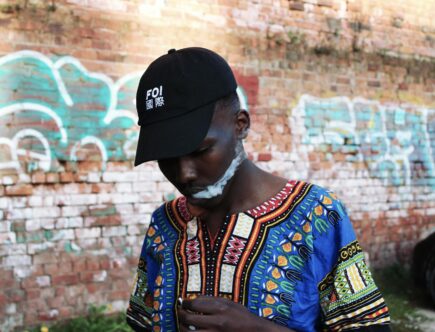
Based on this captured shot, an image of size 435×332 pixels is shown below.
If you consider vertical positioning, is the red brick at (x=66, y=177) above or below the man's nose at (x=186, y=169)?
below

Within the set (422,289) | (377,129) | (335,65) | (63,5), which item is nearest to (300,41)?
(335,65)

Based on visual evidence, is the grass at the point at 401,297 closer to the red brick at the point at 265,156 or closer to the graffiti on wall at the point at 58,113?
the red brick at the point at 265,156

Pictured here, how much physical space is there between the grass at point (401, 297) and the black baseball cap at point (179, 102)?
4.53 meters

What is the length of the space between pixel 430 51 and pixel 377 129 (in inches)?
54.8

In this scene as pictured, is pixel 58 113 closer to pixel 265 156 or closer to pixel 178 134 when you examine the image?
pixel 265 156

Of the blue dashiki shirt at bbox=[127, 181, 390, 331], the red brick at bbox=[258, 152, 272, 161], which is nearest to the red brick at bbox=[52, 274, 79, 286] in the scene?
the red brick at bbox=[258, 152, 272, 161]

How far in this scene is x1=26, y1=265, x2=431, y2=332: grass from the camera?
4.55 metres

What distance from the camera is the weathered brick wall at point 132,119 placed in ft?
14.4

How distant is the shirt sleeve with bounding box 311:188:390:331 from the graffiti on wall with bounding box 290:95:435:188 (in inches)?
176

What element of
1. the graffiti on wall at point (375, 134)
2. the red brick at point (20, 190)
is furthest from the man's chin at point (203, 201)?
the graffiti on wall at point (375, 134)

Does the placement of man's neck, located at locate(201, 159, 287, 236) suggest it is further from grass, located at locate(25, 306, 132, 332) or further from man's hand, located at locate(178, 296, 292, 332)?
grass, located at locate(25, 306, 132, 332)

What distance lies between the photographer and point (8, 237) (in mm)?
4340

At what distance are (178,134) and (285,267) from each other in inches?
17.7

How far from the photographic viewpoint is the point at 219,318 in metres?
1.33
